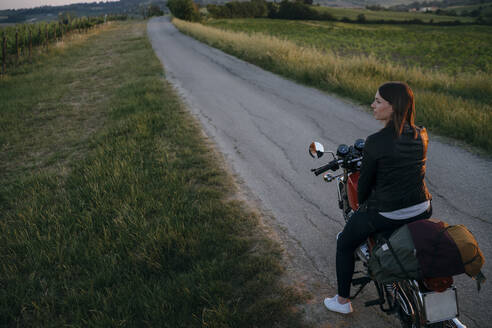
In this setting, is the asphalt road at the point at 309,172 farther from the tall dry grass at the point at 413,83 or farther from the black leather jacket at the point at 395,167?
the black leather jacket at the point at 395,167

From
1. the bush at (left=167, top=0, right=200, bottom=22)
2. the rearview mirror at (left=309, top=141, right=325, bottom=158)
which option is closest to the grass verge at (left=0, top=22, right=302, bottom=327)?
the rearview mirror at (left=309, top=141, right=325, bottom=158)

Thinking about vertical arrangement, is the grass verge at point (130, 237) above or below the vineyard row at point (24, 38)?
below

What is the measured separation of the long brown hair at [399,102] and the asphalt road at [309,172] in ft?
5.34

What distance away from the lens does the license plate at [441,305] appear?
1.74 m

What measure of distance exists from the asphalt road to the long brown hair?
1628mm

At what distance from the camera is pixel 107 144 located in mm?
5785

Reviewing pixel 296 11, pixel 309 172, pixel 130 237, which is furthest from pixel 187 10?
pixel 130 237

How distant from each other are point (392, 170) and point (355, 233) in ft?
1.80

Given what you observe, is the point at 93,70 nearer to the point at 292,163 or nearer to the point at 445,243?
the point at 292,163

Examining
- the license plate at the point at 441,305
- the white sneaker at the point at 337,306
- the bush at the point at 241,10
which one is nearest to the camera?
the license plate at the point at 441,305

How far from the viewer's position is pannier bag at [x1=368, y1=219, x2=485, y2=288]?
5.17 ft

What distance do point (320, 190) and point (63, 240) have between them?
3430mm

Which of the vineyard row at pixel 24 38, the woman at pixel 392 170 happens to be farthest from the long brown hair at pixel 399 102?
the vineyard row at pixel 24 38

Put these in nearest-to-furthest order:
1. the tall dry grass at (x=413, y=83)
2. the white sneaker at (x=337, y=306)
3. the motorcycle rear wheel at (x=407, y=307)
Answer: the motorcycle rear wheel at (x=407, y=307) → the white sneaker at (x=337, y=306) → the tall dry grass at (x=413, y=83)
